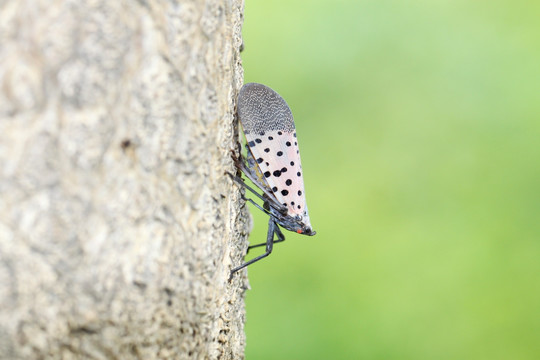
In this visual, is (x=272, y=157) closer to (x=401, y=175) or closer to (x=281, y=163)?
(x=281, y=163)

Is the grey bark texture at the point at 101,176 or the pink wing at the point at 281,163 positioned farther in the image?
the pink wing at the point at 281,163

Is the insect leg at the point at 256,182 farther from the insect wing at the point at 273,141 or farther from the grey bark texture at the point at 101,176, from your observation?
the grey bark texture at the point at 101,176

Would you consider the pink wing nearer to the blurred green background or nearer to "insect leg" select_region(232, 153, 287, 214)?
"insect leg" select_region(232, 153, 287, 214)

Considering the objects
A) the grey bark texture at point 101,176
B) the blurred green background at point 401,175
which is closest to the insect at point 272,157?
the grey bark texture at point 101,176

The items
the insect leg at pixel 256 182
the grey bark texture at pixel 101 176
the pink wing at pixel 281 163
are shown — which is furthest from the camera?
the pink wing at pixel 281 163

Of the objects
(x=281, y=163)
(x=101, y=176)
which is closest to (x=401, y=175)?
(x=281, y=163)

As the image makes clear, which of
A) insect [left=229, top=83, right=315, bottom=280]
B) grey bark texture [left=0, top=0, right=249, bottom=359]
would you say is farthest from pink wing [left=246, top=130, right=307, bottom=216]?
grey bark texture [left=0, top=0, right=249, bottom=359]
